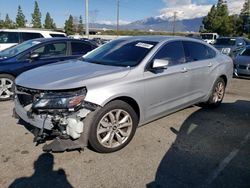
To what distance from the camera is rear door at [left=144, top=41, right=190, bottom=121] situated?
4.01 meters

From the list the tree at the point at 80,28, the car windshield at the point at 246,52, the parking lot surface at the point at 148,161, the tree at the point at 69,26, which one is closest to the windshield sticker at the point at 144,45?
the parking lot surface at the point at 148,161

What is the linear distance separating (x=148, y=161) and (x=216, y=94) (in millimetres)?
3040

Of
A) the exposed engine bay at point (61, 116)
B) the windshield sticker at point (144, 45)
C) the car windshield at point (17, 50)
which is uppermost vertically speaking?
the windshield sticker at point (144, 45)

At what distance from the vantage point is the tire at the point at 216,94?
5.66m

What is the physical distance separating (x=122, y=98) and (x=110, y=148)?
2.33 ft

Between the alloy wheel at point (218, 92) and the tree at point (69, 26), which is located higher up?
the tree at point (69, 26)

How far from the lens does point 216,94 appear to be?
581cm

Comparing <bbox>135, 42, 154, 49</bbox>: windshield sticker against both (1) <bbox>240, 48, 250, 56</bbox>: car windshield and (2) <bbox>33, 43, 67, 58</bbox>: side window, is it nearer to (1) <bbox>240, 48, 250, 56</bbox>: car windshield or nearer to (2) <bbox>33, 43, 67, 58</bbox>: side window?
(2) <bbox>33, 43, 67, 58</bbox>: side window

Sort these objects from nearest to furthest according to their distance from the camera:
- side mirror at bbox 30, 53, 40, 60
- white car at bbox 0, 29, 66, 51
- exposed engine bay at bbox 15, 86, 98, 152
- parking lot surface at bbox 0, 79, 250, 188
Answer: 1. parking lot surface at bbox 0, 79, 250, 188
2. exposed engine bay at bbox 15, 86, 98, 152
3. side mirror at bbox 30, 53, 40, 60
4. white car at bbox 0, 29, 66, 51

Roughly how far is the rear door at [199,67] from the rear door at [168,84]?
0.52 ft

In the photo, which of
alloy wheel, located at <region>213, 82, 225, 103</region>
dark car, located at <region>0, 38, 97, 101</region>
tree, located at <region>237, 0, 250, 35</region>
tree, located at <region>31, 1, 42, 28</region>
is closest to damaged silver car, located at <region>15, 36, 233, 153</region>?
alloy wheel, located at <region>213, 82, 225, 103</region>

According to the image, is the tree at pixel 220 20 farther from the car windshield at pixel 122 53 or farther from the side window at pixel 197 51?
the car windshield at pixel 122 53

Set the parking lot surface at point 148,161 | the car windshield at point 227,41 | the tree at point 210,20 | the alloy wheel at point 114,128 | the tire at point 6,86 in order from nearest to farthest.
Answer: the parking lot surface at point 148,161 → the alloy wheel at point 114,128 → the tire at point 6,86 → the car windshield at point 227,41 → the tree at point 210,20

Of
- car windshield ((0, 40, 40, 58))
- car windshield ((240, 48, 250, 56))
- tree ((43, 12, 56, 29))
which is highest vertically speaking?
tree ((43, 12, 56, 29))
